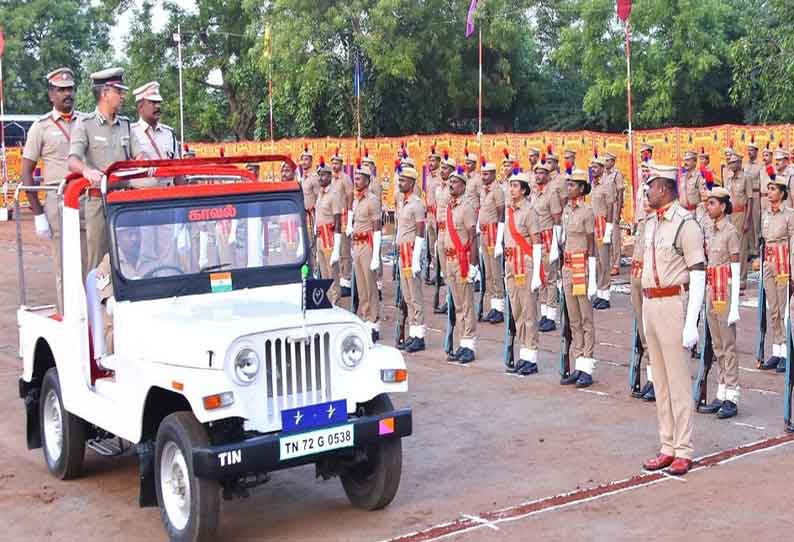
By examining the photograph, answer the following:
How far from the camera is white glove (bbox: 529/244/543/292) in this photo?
11.9m

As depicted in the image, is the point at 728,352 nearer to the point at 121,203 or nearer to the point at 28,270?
the point at 121,203

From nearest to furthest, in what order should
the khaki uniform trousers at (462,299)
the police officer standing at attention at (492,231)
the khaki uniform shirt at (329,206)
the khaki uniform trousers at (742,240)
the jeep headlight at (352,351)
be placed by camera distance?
the jeep headlight at (352,351) → the khaki uniform trousers at (462,299) → the police officer standing at attention at (492,231) → the khaki uniform shirt at (329,206) → the khaki uniform trousers at (742,240)

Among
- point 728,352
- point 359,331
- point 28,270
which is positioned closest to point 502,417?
point 728,352

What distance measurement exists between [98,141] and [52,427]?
7.63ft

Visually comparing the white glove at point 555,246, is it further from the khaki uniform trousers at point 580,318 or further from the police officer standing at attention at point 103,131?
the police officer standing at attention at point 103,131

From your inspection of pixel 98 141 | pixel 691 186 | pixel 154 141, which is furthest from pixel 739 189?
pixel 98 141

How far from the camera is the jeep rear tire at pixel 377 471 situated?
7352 millimetres

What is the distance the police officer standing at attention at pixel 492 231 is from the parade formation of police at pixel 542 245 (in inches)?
0.8

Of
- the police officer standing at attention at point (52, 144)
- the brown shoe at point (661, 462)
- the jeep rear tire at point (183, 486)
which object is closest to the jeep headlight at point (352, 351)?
the jeep rear tire at point (183, 486)

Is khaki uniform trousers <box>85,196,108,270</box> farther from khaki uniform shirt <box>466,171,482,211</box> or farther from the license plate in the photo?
khaki uniform shirt <box>466,171,482,211</box>

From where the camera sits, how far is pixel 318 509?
7832 millimetres

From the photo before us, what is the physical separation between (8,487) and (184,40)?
39317 mm

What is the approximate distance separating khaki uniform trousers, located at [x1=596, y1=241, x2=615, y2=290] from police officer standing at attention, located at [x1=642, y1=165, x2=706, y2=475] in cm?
782

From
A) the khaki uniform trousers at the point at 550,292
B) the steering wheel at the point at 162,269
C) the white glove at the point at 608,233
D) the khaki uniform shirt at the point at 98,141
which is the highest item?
the khaki uniform shirt at the point at 98,141
